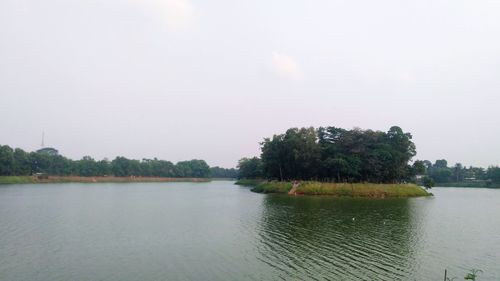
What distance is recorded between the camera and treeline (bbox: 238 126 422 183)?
105 metres

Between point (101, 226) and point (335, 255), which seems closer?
point (335, 255)

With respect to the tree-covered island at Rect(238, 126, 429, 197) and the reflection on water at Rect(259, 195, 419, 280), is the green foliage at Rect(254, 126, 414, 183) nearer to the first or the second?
the tree-covered island at Rect(238, 126, 429, 197)

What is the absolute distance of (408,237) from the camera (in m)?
38.1

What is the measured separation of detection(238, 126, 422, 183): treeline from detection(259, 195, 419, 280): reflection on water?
5184 cm


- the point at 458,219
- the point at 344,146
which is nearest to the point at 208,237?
the point at 458,219

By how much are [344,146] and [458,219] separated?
5864cm

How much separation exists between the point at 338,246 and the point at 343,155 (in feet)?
248

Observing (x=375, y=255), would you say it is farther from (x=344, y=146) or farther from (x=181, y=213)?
(x=344, y=146)

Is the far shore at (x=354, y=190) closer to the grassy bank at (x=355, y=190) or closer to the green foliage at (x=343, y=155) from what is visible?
the grassy bank at (x=355, y=190)

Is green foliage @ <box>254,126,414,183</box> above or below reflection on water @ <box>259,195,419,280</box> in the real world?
above

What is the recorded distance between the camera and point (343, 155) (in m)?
106

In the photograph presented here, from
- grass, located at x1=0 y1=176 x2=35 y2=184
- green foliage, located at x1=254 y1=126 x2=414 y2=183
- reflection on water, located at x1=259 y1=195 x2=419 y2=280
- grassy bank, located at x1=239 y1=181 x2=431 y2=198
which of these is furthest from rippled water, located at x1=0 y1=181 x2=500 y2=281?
grass, located at x1=0 y1=176 x2=35 y2=184

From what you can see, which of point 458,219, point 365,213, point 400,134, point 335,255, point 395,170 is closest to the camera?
point 335,255

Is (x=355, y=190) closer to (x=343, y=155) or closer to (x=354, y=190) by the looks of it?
(x=354, y=190)
